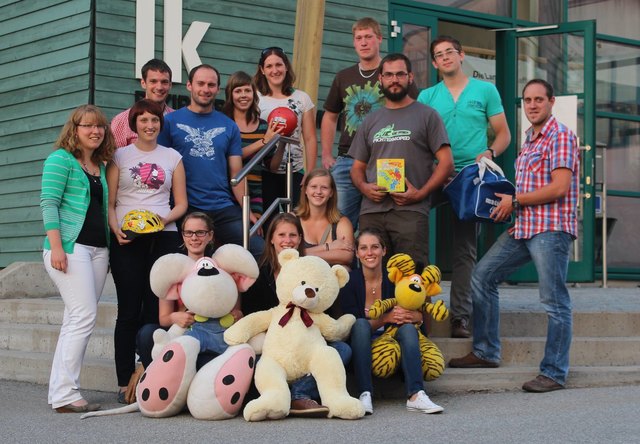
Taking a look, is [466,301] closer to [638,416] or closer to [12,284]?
[638,416]

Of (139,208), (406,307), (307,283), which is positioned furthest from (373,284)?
(139,208)

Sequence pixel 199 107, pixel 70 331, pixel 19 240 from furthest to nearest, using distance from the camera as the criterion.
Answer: pixel 19 240
pixel 199 107
pixel 70 331

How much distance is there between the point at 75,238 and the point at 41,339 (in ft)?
7.15

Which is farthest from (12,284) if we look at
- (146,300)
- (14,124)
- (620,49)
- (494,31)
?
(620,49)

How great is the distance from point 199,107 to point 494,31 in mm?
6185

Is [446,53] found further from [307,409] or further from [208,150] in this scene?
[307,409]

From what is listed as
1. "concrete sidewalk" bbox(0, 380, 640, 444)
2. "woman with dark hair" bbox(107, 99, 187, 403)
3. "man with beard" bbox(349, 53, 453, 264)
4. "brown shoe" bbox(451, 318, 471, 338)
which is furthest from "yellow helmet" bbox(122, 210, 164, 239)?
"brown shoe" bbox(451, 318, 471, 338)

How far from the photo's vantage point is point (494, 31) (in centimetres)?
1221

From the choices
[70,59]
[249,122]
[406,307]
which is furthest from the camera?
[70,59]

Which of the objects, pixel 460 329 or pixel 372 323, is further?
pixel 460 329

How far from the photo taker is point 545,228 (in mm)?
6453

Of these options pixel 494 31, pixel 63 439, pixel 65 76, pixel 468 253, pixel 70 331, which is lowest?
pixel 63 439

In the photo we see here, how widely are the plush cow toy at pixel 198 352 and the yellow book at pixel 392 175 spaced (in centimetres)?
112

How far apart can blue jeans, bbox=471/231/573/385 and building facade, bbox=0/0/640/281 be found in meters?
2.21
